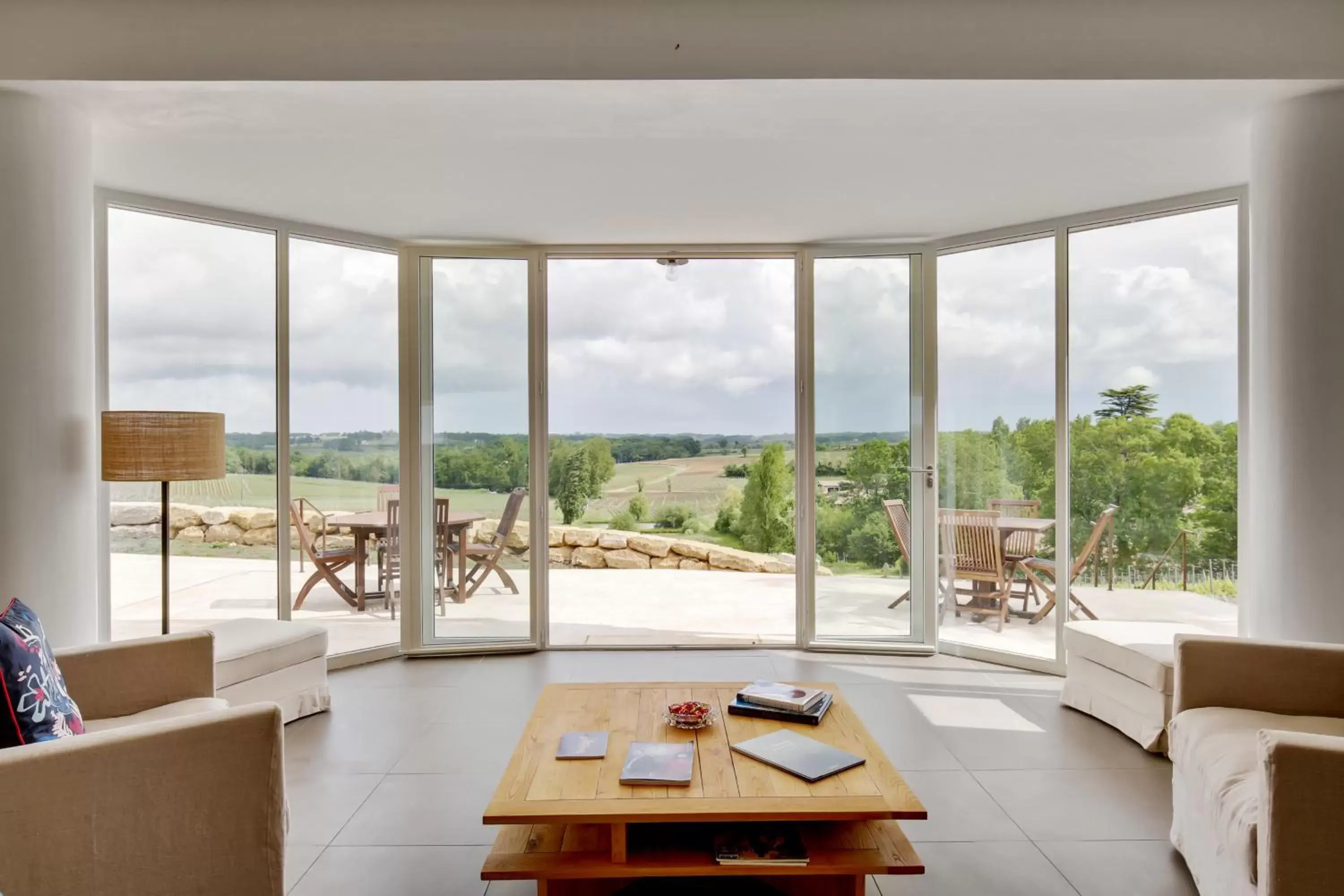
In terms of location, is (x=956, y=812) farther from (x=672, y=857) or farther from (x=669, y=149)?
(x=669, y=149)

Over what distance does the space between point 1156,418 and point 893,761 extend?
7.65ft

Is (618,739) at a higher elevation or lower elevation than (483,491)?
→ lower

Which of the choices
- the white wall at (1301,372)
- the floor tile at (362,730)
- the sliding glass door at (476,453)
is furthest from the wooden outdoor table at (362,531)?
the white wall at (1301,372)

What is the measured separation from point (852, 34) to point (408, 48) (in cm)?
152

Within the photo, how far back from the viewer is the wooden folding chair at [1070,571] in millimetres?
4134

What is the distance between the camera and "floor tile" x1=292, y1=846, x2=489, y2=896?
2.20m

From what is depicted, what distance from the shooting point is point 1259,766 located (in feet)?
5.68

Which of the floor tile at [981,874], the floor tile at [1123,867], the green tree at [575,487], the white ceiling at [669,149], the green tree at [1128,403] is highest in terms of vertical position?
the white ceiling at [669,149]

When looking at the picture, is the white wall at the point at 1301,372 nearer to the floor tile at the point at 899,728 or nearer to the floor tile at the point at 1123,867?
the floor tile at the point at 1123,867

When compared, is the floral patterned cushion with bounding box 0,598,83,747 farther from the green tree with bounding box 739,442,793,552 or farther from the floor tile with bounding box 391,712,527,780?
the green tree with bounding box 739,442,793,552

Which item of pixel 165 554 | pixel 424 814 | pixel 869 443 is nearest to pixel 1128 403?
pixel 869 443

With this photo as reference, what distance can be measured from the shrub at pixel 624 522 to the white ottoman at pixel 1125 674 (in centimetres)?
343

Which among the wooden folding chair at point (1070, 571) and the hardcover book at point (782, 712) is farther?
the wooden folding chair at point (1070, 571)

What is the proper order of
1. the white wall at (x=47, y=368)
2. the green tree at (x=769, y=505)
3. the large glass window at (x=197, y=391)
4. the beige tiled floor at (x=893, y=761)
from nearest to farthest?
the beige tiled floor at (x=893, y=761) < the white wall at (x=47, y=368) < the large glass window at (x=197, y=391) < the green tree at (x=769, y=505)
